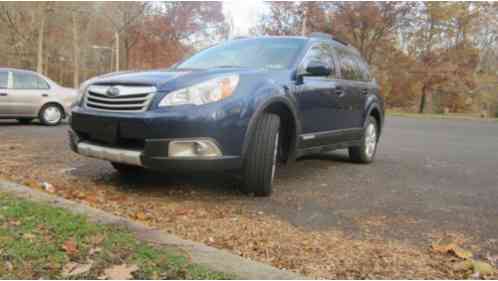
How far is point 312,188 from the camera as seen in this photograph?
433cm

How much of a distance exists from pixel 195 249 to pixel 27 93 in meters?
8.96

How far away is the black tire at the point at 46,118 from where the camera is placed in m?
9.97

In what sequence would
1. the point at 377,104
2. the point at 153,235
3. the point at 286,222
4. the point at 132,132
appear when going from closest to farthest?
the point at 153,235 < the point at 286,222 < the point at 132,132 < the point at 377,104

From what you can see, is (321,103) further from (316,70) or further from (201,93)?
(201,93)

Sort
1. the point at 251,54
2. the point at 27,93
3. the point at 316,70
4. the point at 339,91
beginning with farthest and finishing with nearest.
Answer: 1. the point at 27,93
2. the point at 339,91
3. the point at 251,54
4. the point at 316,70

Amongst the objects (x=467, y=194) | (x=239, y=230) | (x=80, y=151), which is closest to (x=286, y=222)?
(x=239, y=230)

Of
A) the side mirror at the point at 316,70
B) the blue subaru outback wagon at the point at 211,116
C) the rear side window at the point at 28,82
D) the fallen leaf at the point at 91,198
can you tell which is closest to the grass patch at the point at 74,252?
the fallen leaf at the point at 91,198

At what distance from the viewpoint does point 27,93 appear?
9734 mm

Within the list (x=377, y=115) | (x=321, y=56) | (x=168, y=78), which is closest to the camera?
(x=168, y=78)

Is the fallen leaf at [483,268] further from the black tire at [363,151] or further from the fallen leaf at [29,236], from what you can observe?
the black tire at [363,151]

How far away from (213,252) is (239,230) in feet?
2.01

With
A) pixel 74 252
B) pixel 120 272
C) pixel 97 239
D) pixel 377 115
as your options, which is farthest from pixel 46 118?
pixel 120 272

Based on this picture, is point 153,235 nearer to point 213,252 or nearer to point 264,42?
point 213,252

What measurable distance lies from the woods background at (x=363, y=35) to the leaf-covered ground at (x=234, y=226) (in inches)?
1036
